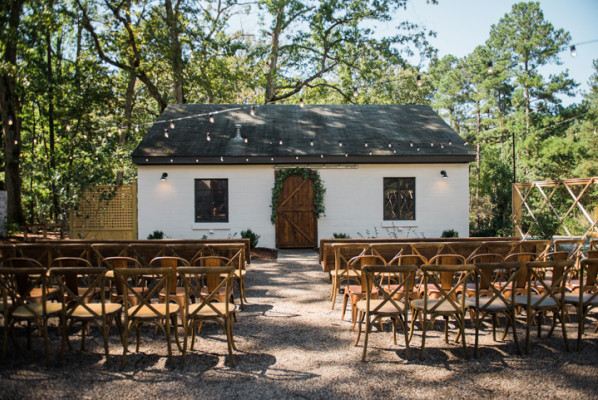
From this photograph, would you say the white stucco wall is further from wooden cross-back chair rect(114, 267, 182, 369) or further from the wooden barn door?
wooden cross-back chair rect(114, 267, 182, 369)

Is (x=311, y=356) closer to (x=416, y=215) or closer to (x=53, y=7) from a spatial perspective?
(x=416, y=215)

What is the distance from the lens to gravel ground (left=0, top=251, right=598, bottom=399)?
384 centimetres

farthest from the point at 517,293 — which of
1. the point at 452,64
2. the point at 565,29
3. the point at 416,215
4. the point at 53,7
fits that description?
the point at 452,64

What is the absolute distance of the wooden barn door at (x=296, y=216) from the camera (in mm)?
13945

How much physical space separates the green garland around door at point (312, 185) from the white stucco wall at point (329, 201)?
0.23 m

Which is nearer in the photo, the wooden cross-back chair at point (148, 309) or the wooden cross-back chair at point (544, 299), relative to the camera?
the wooden cross-back chair at point (148, 309)

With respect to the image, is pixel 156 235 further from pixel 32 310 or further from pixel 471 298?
pixel 471 298

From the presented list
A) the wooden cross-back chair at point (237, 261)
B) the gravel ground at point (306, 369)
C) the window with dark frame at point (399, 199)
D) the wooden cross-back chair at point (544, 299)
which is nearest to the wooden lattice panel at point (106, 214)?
the wooden cross-back chair at point (237, 261)

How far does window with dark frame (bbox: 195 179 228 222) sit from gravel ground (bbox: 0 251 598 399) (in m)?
8.32

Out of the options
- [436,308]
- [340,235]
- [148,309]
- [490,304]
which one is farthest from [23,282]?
[340,235]

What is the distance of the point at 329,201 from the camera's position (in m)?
14.1

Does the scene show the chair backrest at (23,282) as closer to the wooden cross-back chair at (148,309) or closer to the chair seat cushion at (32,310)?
the chair seat cushion at (32,310)

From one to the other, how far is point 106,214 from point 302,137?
682 cm

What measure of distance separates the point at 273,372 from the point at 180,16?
1867 centimetres
